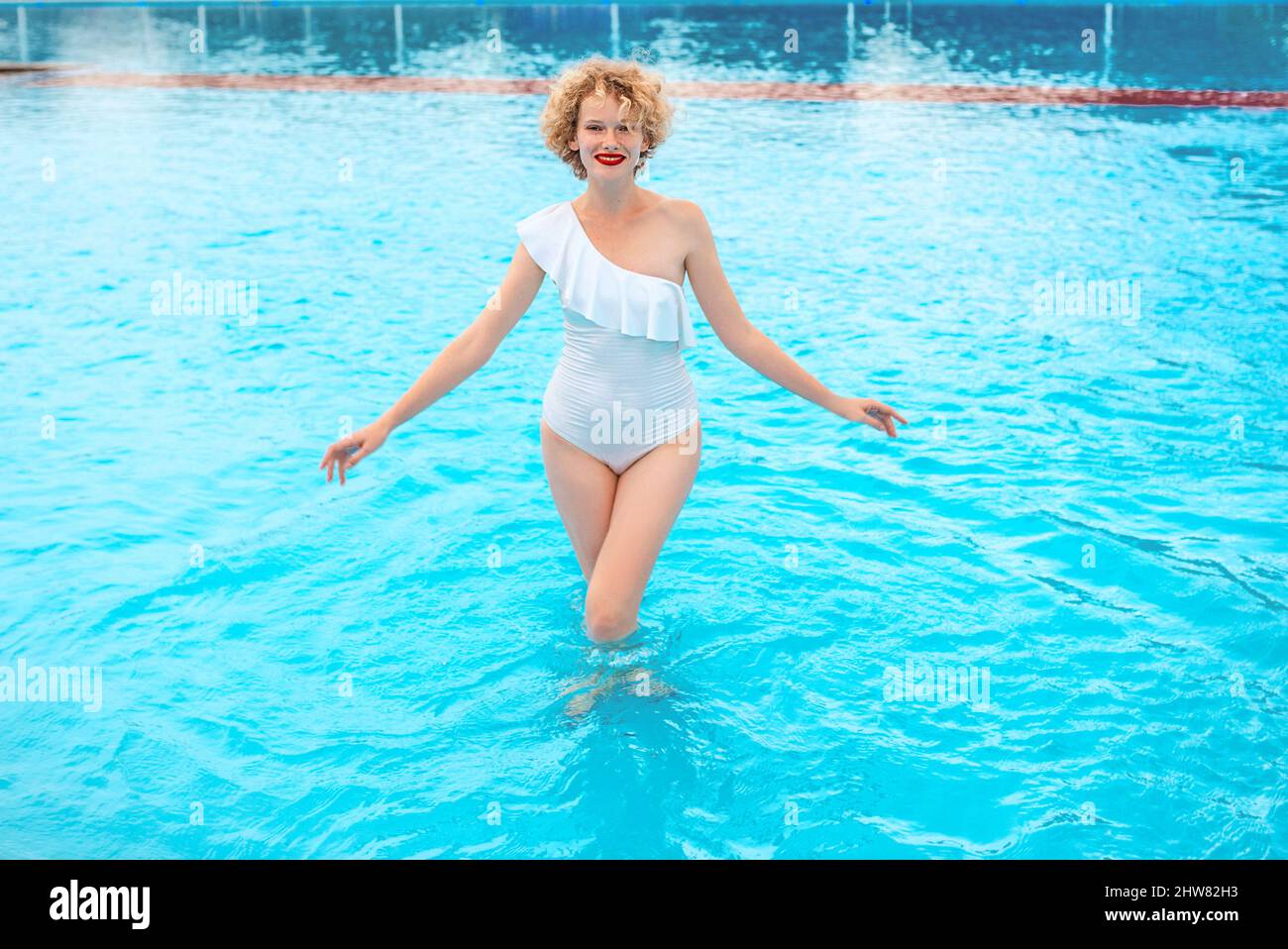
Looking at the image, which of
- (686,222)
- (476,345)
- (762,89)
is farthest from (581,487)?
(762,89)

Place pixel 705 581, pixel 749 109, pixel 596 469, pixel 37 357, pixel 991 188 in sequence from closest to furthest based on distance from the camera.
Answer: pixel 596 469 → pixel 705 581 → pixel 37 357 → pixel 991 188 → pixel 749 109

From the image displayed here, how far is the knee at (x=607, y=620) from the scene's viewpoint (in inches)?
151

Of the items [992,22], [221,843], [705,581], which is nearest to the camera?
[221,843]

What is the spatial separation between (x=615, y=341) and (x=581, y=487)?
18.8 inches

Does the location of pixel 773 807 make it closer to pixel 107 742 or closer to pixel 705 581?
pixel 705 581

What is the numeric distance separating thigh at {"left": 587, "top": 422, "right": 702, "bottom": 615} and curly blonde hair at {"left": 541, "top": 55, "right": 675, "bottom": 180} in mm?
886

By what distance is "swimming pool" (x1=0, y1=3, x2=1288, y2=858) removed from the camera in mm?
3857

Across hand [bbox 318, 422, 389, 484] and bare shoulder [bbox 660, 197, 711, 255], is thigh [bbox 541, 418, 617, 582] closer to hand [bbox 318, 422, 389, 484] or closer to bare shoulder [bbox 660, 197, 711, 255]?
hand [bbox 318, 422, 389, 484]

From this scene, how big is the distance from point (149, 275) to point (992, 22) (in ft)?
55.8

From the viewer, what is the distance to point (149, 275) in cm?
919

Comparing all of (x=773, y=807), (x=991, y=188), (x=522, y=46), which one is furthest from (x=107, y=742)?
(x=522, y=46)

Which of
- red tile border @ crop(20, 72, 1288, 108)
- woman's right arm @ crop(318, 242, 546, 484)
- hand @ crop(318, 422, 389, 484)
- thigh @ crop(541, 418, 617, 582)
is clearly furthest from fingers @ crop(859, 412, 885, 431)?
red tile border @ crop(20, 72, 1288, 108)

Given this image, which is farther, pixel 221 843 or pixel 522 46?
pixel 522 46

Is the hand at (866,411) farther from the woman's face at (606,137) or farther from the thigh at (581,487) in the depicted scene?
the woman's face at (606,137)
